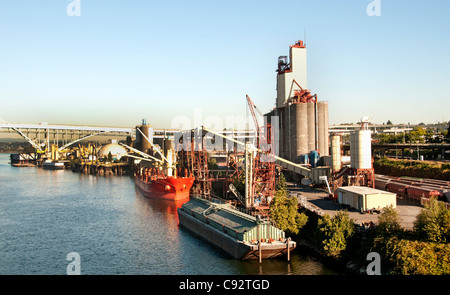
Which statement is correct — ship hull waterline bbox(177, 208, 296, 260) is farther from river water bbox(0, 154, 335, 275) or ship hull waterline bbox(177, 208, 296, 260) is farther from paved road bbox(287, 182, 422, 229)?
paved road bbox(287, 182, 422, 229)

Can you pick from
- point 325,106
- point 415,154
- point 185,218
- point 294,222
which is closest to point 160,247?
point 185,218

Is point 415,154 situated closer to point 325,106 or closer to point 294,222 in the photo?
point 325,106

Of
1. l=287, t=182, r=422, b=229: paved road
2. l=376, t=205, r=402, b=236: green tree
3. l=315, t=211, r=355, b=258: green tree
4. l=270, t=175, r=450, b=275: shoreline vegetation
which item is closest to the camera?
l=270, t=175, r=450, b=275: shoreline vegetation

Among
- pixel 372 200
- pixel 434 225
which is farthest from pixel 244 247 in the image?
pixel 372 200

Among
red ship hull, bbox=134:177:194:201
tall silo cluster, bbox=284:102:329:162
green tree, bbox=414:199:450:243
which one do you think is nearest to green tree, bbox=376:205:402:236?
green tree, bbox=414:199:450:243

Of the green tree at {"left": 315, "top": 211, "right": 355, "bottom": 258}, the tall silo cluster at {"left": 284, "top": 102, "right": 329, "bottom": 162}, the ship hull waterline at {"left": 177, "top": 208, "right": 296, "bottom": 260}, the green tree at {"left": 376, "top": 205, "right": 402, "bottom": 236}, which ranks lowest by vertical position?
the ship hull waterline at {"left": 177, "top": 208, "right": 296, "bottom": 260}

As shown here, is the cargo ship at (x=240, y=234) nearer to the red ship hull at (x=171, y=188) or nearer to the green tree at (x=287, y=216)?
the green tree at (x=287, y=216)

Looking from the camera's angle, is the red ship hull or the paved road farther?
the red ship hull
